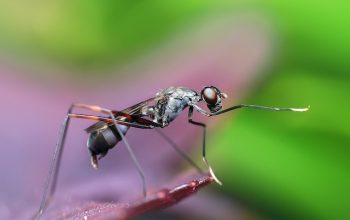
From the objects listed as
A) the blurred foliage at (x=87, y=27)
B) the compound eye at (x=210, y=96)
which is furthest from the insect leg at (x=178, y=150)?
the blurred foliage at (x=87, y=27)

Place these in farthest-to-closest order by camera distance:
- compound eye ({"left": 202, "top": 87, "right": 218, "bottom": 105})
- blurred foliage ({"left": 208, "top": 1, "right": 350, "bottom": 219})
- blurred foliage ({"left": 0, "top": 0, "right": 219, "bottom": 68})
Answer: blurred foliage ({"left": 0, "top": 0, "right": 219, "bottom": 68})
compound eye ({"left": 202, "top": 87, "right": 218, "bottom": 105})
blurred foliage ({"left": 208, "top": 1, "right": 350, "bottom": 219})

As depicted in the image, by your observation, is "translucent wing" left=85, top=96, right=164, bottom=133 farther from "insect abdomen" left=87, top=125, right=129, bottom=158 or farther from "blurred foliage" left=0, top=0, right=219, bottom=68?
"blurred foliage" left=0, top=0, right=219, bottom=68

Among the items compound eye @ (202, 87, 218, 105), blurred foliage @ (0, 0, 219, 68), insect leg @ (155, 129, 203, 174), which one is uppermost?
blurred foliage @ (0, 0, 219, 68)

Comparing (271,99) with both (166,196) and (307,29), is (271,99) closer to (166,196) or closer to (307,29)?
(307,29)

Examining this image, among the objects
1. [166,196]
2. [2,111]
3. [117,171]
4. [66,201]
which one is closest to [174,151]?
[117,171]

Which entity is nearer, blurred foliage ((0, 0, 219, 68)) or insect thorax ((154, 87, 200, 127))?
insect thorax ((154, 87, 200, 127))

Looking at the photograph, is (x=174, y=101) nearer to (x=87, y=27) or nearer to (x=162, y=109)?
(x=162, y=109)

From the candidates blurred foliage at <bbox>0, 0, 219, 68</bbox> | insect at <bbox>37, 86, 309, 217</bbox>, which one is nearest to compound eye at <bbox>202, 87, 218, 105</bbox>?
insect at <bbox>37, 86, 309, 217</bbox>

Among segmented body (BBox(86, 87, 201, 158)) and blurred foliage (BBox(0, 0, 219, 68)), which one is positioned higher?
blurred foliage (BBox(0, 0, 219, 68))
